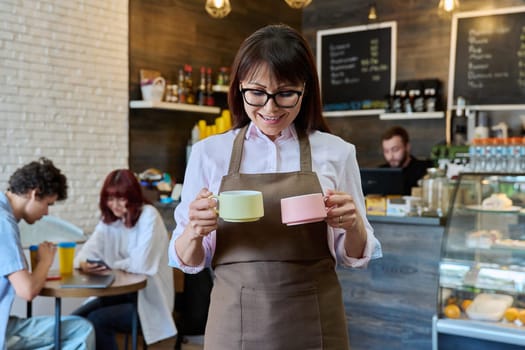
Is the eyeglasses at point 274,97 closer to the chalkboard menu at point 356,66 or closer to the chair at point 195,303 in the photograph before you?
the chair at point 195,303

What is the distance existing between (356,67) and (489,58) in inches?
57.7

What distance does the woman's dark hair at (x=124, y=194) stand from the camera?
3.87 metres

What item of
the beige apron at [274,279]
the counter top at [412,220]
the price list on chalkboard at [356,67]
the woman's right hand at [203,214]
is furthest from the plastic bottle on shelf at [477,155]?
the woman's right hand at [203,214]

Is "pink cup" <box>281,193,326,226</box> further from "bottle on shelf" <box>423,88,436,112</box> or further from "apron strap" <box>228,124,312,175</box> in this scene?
"bottle on shelf" <box>423,88,436,112</box>

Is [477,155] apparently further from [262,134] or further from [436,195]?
[262,134]

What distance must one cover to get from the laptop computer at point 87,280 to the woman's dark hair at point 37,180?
0.49 m

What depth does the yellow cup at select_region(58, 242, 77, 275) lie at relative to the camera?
11.7 feet

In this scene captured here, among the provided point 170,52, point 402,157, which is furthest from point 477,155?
point 170,52

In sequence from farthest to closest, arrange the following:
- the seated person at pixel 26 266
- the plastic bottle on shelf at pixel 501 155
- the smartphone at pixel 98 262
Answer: the plastic bottle on shelf at pixel 501 155 < the smartphone at pixel 98 262 < the seated person at pixel 26 266

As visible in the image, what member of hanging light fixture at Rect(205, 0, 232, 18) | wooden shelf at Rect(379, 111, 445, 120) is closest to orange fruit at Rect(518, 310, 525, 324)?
hanging light fixture at Rect(205, 0, 232, 18)

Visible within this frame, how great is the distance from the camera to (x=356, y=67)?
686cm

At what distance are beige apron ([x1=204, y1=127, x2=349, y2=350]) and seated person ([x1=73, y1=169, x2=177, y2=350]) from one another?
2.30 meters

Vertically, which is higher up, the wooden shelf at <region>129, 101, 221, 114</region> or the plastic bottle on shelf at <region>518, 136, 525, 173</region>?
the wooden shelf at <region>129, 101, 221, 114</region>

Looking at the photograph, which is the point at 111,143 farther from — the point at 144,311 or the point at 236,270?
the point at 236,270
